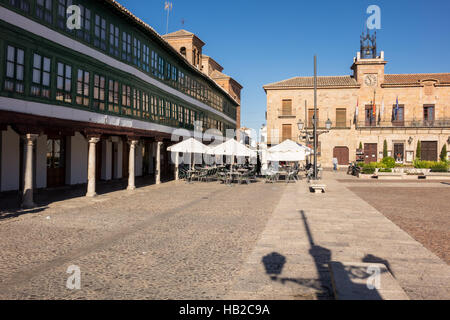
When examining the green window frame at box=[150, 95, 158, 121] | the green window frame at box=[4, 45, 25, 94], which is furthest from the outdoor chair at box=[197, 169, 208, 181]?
the green window frame at box=[4, 45, 25, 94]

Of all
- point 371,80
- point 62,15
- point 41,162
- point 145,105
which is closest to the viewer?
point 62,15

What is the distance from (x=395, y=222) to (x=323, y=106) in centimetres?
3639

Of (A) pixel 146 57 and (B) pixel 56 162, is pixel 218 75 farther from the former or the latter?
(B) pixel 56 162

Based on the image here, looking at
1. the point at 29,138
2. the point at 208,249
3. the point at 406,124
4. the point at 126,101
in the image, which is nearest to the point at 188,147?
the point at 126,101

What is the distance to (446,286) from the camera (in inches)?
179

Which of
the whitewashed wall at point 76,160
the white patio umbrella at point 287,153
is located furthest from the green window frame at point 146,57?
the white patio umbrella at point 287,153

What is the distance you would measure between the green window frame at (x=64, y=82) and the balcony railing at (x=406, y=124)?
118ft

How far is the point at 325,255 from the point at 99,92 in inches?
522

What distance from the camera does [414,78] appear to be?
43781 millimetres

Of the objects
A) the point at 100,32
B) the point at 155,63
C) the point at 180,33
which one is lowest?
the point at 100,32

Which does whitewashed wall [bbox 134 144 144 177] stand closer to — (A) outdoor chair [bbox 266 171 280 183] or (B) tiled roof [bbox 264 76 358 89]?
(A) outdoor chair [bbox 266 171 280 183]

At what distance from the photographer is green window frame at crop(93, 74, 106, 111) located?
15.7 m

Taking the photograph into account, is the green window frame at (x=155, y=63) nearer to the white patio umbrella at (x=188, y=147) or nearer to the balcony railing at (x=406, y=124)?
the white patio umbrella at (x=188, y=147)
